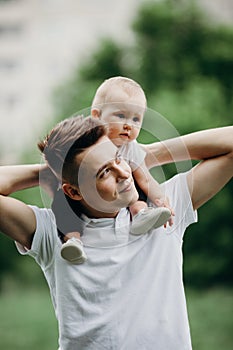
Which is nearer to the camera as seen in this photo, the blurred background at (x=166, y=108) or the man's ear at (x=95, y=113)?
the man's ear at (x=95, y=113)

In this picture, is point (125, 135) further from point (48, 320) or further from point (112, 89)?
point (48, 320)

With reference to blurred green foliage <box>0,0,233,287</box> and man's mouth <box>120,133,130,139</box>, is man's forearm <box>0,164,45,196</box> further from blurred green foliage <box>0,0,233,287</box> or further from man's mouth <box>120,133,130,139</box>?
blurred green foliage <box>0,0,233,287</box>

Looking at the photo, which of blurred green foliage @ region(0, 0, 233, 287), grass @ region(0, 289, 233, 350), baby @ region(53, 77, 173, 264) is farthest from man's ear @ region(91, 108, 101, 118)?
blurred green foliage @ region(0, 0, 233, 287)

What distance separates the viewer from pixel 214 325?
7.54 metres

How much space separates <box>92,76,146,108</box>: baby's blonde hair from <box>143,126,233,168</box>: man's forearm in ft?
0.28

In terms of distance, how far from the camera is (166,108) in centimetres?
862

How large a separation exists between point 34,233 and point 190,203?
217 mm

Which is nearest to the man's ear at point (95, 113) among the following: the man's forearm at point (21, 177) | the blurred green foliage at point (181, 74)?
the man's forearm at point (21, 177)

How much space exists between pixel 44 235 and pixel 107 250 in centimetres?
9

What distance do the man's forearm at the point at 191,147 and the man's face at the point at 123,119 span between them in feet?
0.12

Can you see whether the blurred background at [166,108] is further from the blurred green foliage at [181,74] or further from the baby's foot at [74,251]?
the baby's foot at [74,251]

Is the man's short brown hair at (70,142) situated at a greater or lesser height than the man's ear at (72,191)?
greater

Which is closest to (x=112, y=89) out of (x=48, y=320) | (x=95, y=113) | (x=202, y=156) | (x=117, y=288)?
(x=95, y=113)

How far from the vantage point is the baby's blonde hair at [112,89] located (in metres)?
1.12
